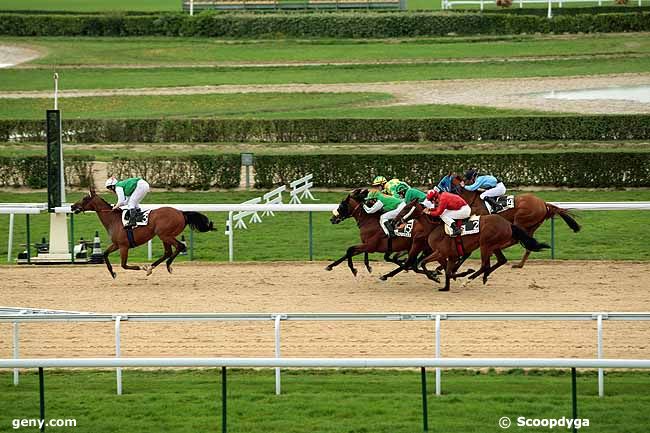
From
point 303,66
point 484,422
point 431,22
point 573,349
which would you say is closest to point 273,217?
point 573,349

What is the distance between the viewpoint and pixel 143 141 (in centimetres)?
2431

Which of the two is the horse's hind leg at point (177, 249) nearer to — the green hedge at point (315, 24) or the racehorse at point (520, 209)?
the racehorse at point (520, 209)

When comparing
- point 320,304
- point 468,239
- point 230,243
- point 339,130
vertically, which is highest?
point 339,130

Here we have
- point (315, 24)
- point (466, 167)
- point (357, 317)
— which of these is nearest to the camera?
point (357, 317)

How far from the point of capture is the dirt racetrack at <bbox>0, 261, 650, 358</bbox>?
→ 11.1 m

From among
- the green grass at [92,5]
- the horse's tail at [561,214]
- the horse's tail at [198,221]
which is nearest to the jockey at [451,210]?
the horse's tail at [561,214]

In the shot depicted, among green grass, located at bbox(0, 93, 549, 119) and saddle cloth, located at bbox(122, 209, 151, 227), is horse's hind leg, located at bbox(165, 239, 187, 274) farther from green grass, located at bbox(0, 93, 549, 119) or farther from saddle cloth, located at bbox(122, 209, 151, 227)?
green grass, located at bbox(0, 93, 549, 119)

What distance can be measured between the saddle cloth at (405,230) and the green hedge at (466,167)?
6.32 meters

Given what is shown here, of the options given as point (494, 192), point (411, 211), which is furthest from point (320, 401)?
point (494, 192)

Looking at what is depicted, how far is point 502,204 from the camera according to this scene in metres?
14.5

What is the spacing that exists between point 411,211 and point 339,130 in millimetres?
10283

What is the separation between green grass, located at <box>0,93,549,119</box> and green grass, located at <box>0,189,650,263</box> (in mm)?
6582

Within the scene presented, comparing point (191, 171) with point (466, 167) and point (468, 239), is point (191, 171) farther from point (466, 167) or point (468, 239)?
point (468, 239)

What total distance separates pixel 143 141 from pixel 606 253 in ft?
34.6
